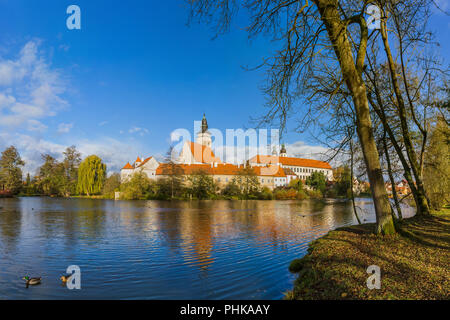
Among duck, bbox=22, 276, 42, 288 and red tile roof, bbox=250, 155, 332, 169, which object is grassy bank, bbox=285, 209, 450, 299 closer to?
duck, bbox=22, 276, 42, 288

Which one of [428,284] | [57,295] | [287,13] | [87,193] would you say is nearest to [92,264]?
[57,295]

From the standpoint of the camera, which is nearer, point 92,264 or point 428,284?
point 428,284

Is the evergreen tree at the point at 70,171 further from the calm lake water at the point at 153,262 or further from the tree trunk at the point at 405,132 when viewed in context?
the tree trunk at the point at 405,132

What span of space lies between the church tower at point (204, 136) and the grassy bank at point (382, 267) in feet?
267

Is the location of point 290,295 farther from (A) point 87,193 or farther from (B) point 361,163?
(A) point 87,193

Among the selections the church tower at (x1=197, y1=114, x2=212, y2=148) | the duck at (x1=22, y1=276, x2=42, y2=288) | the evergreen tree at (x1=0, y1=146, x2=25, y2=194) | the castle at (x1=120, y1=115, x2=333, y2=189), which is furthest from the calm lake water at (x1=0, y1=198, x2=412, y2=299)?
the church tower at (x1=197, y1=114, x2=212, y2=148)

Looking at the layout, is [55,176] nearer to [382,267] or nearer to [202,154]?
[202,154]

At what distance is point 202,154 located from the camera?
82250 mm

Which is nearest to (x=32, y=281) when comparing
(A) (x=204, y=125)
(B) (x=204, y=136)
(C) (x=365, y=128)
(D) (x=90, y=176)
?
(C) (x=365, y=128)

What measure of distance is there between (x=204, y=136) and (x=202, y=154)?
394 inches

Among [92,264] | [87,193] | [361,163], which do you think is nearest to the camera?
[92,264]

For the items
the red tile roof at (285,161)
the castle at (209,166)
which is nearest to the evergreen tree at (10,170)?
the castle at (209,166)

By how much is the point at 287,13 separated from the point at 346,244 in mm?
5657

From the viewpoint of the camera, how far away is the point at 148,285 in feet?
19.4
